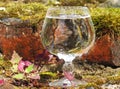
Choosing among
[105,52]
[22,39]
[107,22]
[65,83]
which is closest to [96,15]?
[107,22]

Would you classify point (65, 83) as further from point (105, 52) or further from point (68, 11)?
point (105, 52)

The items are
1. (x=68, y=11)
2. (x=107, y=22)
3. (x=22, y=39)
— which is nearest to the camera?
(x=68, y=11)

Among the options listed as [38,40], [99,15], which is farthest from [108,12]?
[38,40]

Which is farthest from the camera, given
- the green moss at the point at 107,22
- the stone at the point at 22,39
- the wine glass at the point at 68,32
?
the stone at the point at 22,39

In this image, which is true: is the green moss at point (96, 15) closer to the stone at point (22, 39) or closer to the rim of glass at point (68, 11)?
the stone at point (22, 39)

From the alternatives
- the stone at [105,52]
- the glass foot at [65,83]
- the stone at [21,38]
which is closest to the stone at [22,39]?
the stone at [21,38]

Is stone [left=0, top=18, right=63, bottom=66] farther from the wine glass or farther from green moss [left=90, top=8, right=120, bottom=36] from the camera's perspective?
the wine glass

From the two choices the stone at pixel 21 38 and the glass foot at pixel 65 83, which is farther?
the stone at pixel 21 38

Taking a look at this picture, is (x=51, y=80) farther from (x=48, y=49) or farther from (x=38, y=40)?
(x=38, y=40)

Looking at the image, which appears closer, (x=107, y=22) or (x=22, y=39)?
(x=107, y=22)

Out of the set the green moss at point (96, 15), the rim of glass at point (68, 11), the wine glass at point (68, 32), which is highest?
the rim of glass at point (68, 11)
